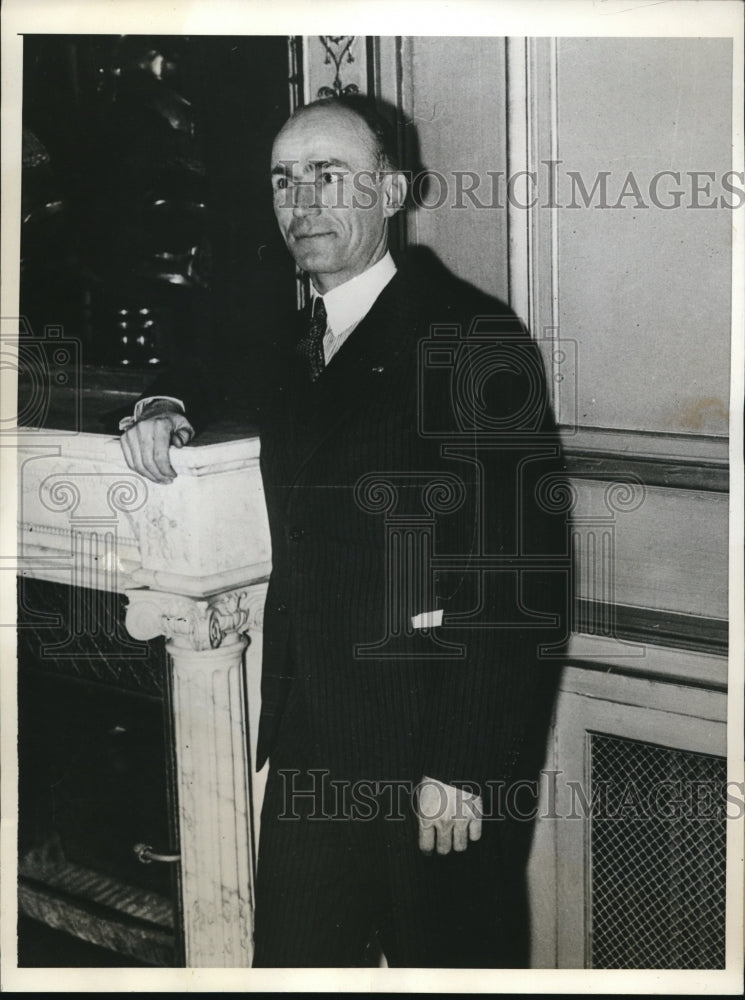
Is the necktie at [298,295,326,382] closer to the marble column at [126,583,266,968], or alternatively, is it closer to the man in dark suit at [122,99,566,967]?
the man in dark suit at [122,99,566,967]

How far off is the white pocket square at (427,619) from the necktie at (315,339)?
417mm

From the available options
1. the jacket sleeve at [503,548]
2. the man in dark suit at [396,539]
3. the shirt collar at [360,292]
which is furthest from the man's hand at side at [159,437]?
the jacket sleeve at [503,548]

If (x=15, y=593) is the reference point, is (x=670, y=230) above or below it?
above

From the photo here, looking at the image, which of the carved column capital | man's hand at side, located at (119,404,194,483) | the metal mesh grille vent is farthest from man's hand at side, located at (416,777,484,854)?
man's hand at side, located at (119,404,194,483)

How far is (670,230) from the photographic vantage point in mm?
1599

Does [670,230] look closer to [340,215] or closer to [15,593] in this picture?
[340,215]

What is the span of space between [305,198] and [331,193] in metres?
0.04

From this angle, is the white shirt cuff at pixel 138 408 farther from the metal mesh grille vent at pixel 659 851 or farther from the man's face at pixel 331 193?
the metal mesh grille vent at pixel 659 851

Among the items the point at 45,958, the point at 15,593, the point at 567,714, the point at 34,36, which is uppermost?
the point at 34,36

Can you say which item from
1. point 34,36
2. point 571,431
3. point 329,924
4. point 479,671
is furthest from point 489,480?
point 34,36

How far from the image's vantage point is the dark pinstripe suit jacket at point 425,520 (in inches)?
62.9

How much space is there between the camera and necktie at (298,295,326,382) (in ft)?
5.37

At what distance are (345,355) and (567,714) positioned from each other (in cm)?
67

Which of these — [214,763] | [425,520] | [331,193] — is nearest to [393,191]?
[331,193]
